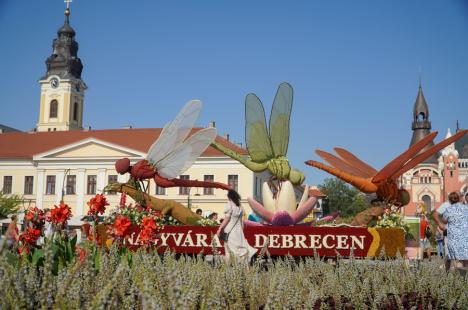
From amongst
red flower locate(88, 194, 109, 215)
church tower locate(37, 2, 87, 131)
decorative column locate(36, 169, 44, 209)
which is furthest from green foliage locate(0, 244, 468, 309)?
church tower locate(37, 2, 87, 131)

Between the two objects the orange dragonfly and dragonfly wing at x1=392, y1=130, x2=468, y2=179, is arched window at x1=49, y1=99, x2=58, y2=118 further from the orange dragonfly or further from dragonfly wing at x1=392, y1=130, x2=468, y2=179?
dragonfly wing at x1=392, y1=130, x2=468, y2=179

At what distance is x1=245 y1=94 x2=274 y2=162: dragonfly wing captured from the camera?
1505 centimetres

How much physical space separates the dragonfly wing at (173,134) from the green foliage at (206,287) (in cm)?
792

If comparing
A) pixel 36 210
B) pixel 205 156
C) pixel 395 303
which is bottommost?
pixel 395 303

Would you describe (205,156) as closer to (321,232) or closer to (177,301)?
(321,232)

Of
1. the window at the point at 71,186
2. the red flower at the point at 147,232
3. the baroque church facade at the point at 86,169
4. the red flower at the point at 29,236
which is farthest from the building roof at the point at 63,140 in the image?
the red flower at the point at 29,236

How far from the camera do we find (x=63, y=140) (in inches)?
2153

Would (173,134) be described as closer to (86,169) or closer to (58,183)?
(86,169)

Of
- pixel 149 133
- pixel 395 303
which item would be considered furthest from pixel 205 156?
pixel 395 303

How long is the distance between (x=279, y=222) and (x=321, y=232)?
2.35 metres

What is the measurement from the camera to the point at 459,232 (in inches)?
324

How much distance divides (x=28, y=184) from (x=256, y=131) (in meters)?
40.5

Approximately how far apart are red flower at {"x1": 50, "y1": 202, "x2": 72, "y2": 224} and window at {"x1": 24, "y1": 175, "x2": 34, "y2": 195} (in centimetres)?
4525

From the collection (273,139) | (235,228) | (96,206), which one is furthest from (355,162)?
(96,206)
